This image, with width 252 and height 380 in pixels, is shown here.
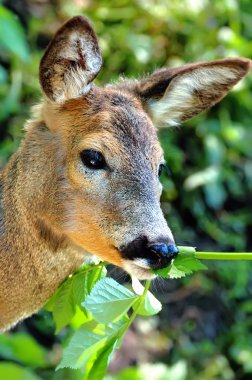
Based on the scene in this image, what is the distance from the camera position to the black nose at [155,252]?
253 centimetres

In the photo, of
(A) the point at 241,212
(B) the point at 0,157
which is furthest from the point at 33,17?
(A) the point at 241,212

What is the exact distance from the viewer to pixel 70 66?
304 cm

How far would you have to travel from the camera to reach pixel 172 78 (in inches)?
128

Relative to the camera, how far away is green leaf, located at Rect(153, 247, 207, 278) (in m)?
2.60

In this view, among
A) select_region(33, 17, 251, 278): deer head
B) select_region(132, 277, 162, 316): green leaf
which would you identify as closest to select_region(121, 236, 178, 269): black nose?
select_region(33, 17, 251, 278): deer head

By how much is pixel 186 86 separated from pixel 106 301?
104 cm

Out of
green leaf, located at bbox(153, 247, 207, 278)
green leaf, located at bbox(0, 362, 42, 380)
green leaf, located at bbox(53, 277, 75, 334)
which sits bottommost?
green leaf, located at bbox(53, 277, 75, 334)

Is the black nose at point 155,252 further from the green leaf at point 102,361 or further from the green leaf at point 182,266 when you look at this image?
the green leaf at point 102,361

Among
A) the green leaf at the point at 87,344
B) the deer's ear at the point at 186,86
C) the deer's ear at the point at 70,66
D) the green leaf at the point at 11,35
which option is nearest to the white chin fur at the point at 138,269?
the green leaf at the point at 87,344

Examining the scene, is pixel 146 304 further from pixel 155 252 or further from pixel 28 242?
pixel 28 242

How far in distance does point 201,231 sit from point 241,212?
1.38ft

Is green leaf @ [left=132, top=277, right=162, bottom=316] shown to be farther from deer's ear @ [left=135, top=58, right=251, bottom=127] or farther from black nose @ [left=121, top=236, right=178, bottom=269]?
deer's ear @ [left=135, top=58, right=251, bottom=127]

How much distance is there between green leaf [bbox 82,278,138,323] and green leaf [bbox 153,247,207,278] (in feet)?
0.52

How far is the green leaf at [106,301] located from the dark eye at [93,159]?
15.5 inches
